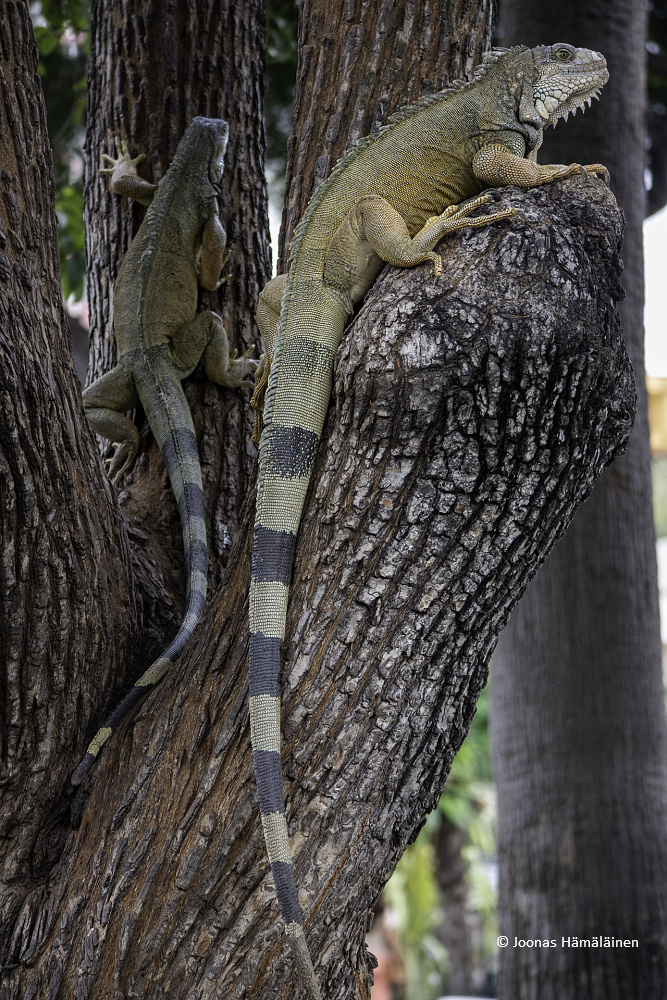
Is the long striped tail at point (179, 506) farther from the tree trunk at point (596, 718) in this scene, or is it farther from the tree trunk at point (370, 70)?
the tree trunk at point (596, 718)

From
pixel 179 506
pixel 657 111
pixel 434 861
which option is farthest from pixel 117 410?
pixel 434 861

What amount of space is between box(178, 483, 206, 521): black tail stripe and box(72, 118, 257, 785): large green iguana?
9.2 inches

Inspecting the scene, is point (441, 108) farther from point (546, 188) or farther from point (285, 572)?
point (285, 572)

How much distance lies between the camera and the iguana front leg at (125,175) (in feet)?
12.8

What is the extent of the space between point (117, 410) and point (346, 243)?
1631 mm

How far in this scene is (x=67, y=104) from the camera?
6.75 meters

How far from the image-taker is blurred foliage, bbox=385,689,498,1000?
1107 cm

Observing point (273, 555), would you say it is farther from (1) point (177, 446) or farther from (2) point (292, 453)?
(1) point (177, 446)

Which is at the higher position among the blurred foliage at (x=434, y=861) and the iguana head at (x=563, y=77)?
the iguana head at (x=563, y=77)

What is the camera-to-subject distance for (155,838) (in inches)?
83.3

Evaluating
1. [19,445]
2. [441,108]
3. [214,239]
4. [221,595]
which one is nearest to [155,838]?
A: [221,595]

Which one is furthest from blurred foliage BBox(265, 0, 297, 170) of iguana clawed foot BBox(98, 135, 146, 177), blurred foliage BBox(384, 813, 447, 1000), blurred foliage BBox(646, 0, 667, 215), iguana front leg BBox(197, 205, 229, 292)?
blurred foliage BBox(384, 813, 447, 1000)

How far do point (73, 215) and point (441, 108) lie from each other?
3.29 metres

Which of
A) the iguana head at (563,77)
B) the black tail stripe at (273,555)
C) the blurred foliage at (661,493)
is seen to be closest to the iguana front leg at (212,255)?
the iguana head at (563,77)
